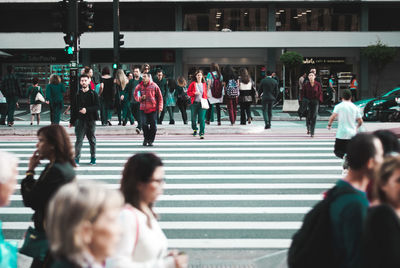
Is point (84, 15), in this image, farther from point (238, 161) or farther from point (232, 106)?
point (238, 161)

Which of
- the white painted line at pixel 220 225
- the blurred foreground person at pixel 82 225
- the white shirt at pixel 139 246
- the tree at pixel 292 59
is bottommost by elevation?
the white painted line at pixel 220 225

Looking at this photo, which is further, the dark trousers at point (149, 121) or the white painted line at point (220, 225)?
the dark trousers at point (149, 121)

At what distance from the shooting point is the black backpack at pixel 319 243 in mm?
3445

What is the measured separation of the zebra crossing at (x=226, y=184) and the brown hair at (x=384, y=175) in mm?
3950

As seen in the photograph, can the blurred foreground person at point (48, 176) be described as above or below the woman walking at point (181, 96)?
below

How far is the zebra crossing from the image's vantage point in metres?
7.82

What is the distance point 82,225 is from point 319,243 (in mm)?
1457

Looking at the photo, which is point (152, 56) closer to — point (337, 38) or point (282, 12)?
→ point (282, 12)

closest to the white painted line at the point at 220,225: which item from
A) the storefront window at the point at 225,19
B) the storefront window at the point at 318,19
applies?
the storefront window at the point at 225,19

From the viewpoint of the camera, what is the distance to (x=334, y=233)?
11.2 feet

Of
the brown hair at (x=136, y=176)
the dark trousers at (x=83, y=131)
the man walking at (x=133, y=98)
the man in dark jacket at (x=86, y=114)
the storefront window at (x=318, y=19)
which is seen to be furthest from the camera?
the storefront window at (x=318, y=19)

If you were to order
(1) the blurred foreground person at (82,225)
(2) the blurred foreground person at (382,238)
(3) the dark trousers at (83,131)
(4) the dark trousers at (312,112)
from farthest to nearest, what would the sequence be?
(4) the dark trousers at (312,112) < (3) the dark trousers at (83,131) < (2) the blurred foreground person at (382,238) < (1) the blurred foreground person at (82,225)

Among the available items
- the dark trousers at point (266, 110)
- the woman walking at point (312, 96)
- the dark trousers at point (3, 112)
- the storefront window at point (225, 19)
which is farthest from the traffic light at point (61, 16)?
the storefront window at point (225, 19)

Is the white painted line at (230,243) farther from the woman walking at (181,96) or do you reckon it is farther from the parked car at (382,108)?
the parked car at (382,108)
